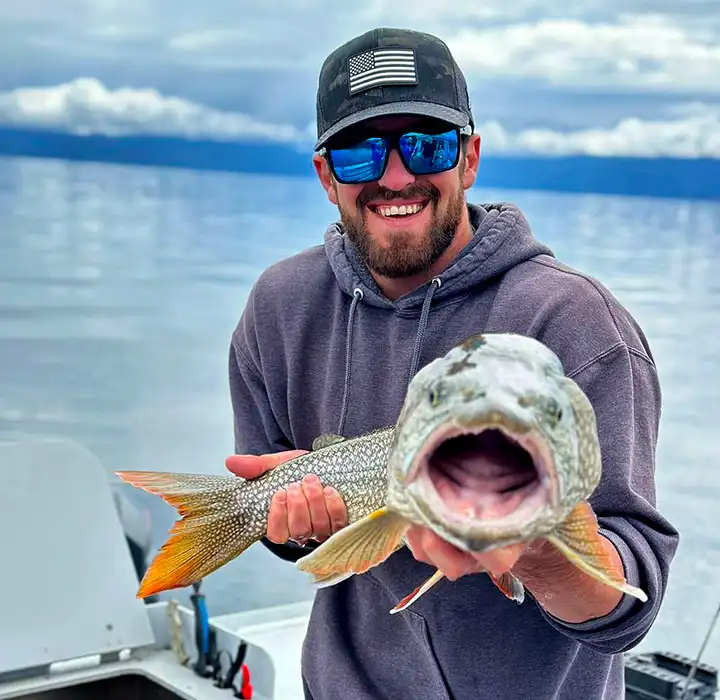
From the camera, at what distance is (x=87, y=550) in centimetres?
244

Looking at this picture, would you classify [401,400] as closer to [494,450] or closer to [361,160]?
[361,160]

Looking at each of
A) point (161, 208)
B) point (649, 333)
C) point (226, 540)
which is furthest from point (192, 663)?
point (161, 208)

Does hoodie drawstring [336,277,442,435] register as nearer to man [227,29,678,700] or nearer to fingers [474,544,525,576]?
man [227,29,678,700]

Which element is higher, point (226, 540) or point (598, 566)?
point (598, 566)

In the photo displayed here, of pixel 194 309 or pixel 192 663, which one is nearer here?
pixel 192 663

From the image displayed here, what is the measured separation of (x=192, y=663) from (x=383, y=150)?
132 cm

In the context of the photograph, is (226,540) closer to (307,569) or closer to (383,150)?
(307,569)

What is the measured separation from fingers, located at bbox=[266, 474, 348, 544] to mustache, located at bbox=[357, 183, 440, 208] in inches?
19.0

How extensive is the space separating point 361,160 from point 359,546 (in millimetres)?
762

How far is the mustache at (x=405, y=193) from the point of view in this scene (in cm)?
174

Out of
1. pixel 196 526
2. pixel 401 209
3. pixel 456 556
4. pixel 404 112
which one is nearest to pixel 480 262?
pixel 401 209

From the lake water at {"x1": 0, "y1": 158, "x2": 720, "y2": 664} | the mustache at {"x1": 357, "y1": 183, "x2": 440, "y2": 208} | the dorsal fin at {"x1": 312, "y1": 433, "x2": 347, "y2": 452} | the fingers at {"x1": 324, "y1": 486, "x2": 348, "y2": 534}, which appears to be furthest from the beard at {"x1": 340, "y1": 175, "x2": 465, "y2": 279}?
the lake water at {"x1": 0, "y1": 158, "x2": 720, "y2": 664}

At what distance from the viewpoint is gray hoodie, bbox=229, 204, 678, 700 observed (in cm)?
148

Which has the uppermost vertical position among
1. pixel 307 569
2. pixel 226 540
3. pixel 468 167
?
pixel 468 167
